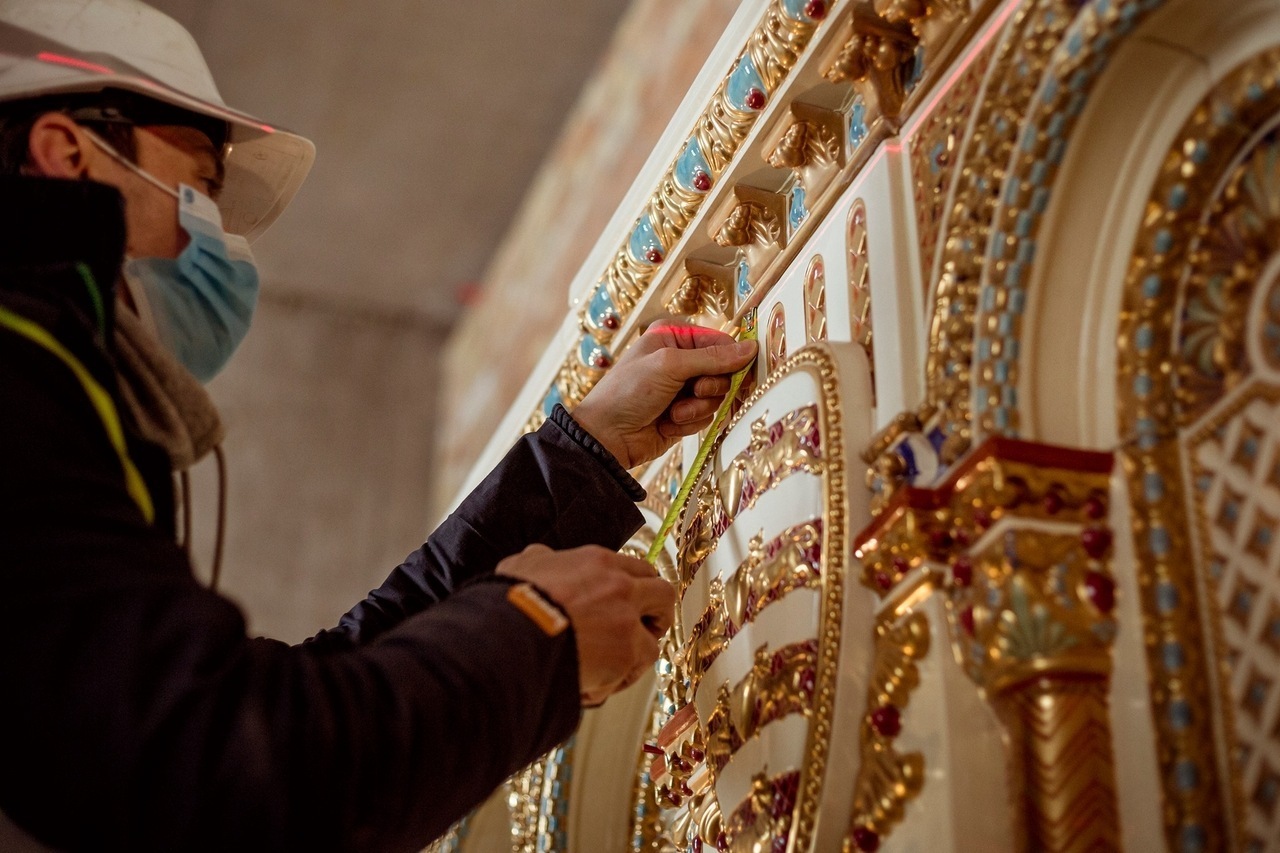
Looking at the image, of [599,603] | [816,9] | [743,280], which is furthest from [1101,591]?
[743,280]

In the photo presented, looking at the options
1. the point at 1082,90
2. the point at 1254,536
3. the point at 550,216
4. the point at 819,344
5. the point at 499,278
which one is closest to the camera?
the point at 1254,536

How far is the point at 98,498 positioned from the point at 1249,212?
93cm

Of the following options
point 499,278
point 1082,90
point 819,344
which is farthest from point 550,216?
point 1082,90

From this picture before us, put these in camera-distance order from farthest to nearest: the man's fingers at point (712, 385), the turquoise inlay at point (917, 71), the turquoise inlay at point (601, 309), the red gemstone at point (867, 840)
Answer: the turquoise inlay at point (601, 309)
the man's fingers at point (712, 385)
the turquoise inlay at point (917, 71)
the red gemstone at point (867, 840)

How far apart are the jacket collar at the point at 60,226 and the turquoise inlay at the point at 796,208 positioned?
779 millimetres

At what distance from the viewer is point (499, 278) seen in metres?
5.46

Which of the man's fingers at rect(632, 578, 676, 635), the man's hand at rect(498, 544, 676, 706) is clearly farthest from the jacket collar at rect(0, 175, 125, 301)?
the man's fingers at rect(632, 578, 676, 635)

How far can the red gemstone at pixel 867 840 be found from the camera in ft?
4.11

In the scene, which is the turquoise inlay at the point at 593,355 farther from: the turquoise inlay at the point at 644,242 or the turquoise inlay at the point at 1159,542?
the turquoise inlay at the point at 1159,542

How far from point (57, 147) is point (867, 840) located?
1106 millimetres

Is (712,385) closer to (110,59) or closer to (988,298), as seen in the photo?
(988,298)

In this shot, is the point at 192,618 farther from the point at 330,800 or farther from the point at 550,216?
the point at 550,216

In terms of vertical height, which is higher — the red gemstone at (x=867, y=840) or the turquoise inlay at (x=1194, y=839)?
the red gemstone at (x=867, y=840)

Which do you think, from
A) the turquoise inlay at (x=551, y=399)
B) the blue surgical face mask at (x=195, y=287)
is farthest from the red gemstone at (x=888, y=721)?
the turquoise inlay at (x=551, y=399)
